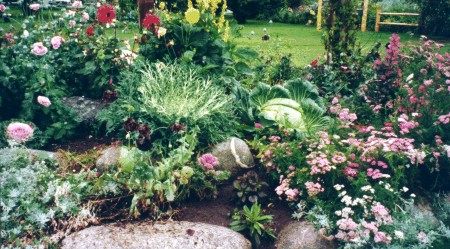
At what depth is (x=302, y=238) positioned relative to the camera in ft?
11.1

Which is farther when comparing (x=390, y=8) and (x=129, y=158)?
(x=390, y=8)

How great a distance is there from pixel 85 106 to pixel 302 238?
2915mm

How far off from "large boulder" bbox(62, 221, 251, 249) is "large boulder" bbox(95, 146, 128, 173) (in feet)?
2.35

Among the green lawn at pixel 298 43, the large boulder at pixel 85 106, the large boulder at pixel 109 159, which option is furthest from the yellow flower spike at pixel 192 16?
the green lawn at pixel 298 43

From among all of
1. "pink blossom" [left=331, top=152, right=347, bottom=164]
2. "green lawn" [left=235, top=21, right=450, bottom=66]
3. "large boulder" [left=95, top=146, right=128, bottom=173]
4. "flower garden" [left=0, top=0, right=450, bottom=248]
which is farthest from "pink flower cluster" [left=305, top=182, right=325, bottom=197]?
"green lawn" [left=235, top=21, right=450, bottom=66]

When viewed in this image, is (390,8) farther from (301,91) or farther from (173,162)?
(173,162)

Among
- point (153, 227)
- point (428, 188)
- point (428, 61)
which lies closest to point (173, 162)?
point (153, 227)

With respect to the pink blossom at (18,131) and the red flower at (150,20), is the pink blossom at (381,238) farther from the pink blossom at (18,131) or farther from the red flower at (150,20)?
the red flower at (150,20)

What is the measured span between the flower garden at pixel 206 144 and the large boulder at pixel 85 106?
2cm

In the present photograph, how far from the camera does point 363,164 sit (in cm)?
369

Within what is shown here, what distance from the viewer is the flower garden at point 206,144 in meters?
3.38

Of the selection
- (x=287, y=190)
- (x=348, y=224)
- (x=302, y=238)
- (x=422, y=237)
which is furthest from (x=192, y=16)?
(x=422, y=237)

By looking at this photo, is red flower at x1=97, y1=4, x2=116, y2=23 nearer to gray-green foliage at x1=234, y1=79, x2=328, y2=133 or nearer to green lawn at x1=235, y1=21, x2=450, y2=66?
gray-green foliage at x1=234, y1=79, x2=328, y2=133

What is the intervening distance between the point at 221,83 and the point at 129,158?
5.65 ft
